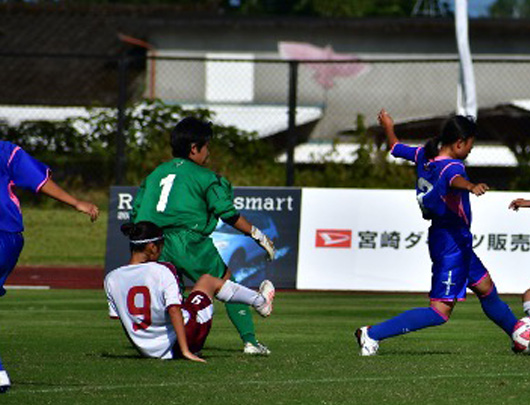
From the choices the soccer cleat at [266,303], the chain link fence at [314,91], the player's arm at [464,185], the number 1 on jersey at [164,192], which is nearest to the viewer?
the player's arm at [464,185]

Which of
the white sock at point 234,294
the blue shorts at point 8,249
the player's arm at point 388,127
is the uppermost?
the player's arm at point 388,127

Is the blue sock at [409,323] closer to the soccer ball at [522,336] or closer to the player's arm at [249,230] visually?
the soccer ball at [522,336]

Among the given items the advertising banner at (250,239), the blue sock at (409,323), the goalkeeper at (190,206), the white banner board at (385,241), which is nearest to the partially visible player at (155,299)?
the goalkeeper at (190,206)

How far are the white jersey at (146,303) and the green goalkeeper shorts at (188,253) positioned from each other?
0.17m

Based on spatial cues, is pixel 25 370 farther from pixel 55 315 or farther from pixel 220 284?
pixel 55 315

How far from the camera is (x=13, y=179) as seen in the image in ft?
27.6

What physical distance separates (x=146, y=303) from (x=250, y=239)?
7409 millimetres

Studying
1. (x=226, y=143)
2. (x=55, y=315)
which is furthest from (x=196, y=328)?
(x=226, y=143)

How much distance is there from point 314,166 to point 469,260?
44.1 ft

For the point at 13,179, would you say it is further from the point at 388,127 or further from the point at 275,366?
the point at 388,127

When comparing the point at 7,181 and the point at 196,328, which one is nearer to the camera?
the point at 7,181

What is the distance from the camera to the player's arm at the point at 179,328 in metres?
9.82

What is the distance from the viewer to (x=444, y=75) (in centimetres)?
3891

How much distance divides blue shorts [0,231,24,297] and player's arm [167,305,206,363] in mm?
1667
